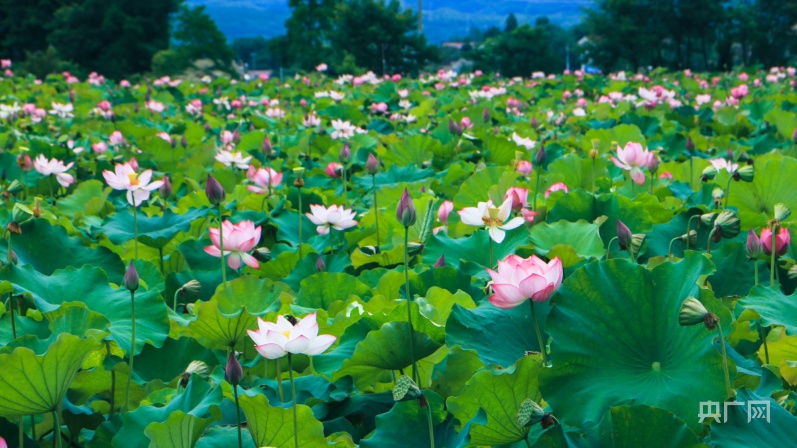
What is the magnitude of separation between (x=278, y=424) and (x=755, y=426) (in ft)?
1.77

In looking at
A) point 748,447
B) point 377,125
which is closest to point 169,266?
point 748,447

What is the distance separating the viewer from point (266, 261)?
5.89 ft

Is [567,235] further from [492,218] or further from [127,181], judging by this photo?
[127,181]

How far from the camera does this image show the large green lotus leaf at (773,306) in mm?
1123

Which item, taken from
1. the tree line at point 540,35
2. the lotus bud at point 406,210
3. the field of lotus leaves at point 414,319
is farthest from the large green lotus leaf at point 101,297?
the tree line at point 540,35

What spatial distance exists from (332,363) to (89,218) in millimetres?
1353

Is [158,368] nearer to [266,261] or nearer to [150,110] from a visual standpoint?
[266,261]

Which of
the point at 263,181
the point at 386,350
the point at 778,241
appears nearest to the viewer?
the point at 386,350

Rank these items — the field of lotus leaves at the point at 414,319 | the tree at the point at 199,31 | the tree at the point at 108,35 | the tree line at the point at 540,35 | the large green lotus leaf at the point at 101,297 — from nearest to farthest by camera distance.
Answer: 1. the field of lotus leaves at the point at 414,319
2. the large green lotus leaf at the point at 101,297
3. the tree line at the point at 540,35
4. the tree at the point at 108,35
5. the tree at the point at 199,31

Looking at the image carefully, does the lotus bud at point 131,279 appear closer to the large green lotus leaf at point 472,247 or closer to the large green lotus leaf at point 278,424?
the large green lotus leaf at point 278,424

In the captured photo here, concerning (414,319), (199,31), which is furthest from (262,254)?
(199,31)

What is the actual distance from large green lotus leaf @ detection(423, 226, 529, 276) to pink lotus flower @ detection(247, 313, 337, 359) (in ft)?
2.40

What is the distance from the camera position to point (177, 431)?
91 cm

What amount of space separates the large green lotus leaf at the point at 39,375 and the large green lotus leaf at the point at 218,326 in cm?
23
